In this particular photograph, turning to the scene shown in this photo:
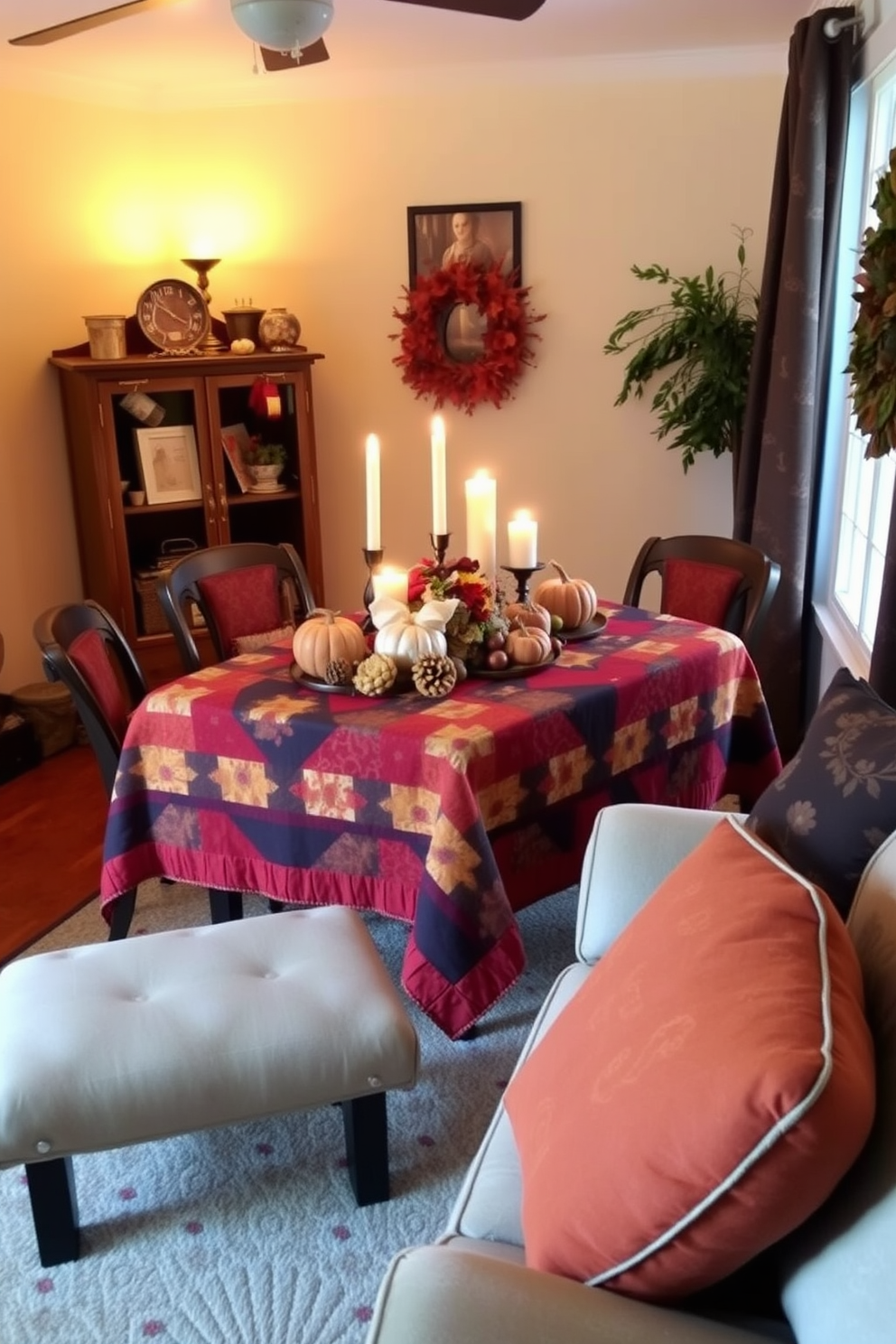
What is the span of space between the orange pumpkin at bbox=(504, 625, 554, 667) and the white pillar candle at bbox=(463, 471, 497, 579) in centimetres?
15

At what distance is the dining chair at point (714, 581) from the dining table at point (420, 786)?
38 cm

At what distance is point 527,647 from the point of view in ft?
7.73

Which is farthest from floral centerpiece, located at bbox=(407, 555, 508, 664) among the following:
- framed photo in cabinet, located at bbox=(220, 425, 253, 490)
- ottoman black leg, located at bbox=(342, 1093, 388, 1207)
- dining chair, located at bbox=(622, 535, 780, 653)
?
framed photo in cabinet, located at bbox=(220, 425, 253, 490)

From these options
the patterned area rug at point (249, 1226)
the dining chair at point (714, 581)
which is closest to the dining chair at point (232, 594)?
the dining chair at point (714, 581)

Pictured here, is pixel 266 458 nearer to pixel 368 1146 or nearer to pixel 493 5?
pixel 493 5

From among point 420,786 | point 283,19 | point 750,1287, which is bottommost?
point 750,1287

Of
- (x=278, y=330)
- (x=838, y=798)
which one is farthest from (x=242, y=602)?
(x=838, y=798)

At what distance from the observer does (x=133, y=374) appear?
3.91 m

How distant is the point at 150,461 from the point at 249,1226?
2.88 metres

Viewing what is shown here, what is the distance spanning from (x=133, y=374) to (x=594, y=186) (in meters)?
1.82

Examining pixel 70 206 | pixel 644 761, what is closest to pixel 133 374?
pixel 70 206

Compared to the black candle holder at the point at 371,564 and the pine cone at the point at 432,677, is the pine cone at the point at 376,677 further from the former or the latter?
the black candle holder at the point at 371,564

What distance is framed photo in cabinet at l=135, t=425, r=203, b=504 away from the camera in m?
4.07

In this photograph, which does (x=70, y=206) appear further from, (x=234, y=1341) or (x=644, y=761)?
(x=234, y=1341)
